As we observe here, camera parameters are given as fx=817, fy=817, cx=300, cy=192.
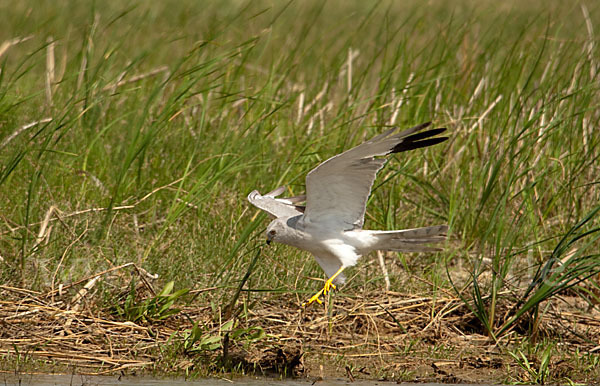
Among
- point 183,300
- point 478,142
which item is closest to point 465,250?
point 478,142

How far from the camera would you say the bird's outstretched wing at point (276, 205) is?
509 centimetres

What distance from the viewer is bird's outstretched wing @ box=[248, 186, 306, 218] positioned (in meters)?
5.09

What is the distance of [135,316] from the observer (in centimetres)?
459

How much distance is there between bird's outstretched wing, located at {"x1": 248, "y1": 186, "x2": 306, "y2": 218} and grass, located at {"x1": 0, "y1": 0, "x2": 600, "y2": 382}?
16 centimetres

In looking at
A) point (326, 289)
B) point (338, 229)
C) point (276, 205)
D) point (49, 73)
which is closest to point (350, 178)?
point (338, 229)

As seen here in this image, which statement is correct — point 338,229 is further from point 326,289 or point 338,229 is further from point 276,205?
point 276,205

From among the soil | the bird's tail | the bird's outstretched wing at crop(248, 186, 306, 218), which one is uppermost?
the bird's outstretched wing at crop(248, 186, 306, 218)

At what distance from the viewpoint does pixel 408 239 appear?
472 centimetres

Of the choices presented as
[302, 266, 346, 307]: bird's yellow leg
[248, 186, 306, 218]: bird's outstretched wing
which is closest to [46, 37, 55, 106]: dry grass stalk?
[248, 186, 306, 218]: bird's outstretched wing

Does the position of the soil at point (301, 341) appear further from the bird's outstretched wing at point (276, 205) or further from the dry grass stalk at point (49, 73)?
the dry grass stalk at point (49, 73)

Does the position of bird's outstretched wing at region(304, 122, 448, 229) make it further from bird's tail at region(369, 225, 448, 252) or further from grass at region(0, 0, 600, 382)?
grass at region(0, 0, 600, 382)

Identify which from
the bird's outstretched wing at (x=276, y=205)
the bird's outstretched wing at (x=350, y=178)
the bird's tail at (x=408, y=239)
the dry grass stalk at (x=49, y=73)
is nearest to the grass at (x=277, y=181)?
the dry grass stalk at (x=49, y=73)

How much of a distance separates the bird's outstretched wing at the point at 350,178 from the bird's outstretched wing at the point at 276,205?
0.28 meters

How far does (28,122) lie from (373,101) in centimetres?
289
